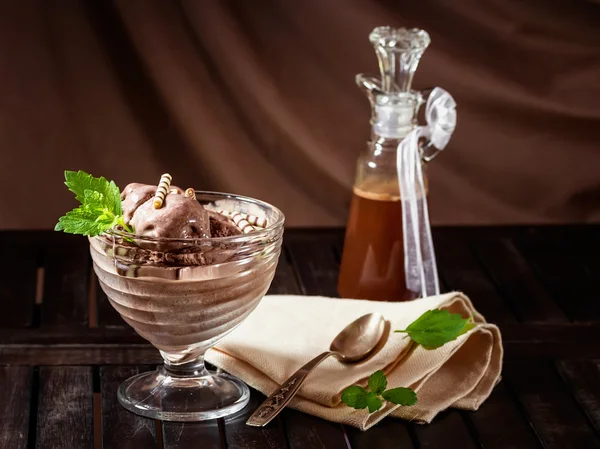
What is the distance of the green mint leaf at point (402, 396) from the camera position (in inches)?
35.3

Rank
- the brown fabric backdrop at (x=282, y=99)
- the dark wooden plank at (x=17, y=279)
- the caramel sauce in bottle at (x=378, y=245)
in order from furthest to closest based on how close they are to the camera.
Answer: the brown fabric backdrop at (x=282, y=99) < the caramel sauce in bottle at (x=378, y=245) < the dark wooden plank at (x=17, y=279)

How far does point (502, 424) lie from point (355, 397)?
0.14 metres

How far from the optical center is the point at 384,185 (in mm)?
1207

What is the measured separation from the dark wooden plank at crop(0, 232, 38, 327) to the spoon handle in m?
0.33

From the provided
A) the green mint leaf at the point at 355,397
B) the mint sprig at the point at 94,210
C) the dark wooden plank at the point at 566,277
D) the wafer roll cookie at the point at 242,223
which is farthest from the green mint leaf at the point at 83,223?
the dark wooden plank at the point at 566,277

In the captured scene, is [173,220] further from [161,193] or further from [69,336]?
[69,336]

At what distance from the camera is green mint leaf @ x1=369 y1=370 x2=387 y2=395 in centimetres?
90

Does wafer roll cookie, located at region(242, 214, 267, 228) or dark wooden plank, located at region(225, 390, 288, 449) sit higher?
wafer roll cookie, located at region(242, 214, 267, 228)

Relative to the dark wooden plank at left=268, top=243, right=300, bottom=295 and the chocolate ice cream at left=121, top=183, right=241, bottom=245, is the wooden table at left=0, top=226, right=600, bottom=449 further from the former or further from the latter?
the chocolate ice cream at left=121, top=183, right=241, bottom=245

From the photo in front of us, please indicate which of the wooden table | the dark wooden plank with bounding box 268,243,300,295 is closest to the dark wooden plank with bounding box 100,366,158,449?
the wooden table

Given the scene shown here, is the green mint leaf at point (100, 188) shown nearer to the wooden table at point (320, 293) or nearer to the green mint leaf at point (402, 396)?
the wooden table at point (320, 293)

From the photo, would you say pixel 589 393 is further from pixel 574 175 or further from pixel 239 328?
pixel 574 175

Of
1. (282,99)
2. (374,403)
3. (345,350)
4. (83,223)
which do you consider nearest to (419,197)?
(345,350)

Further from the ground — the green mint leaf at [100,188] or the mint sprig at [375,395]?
the green mint leaf at [100,188]
